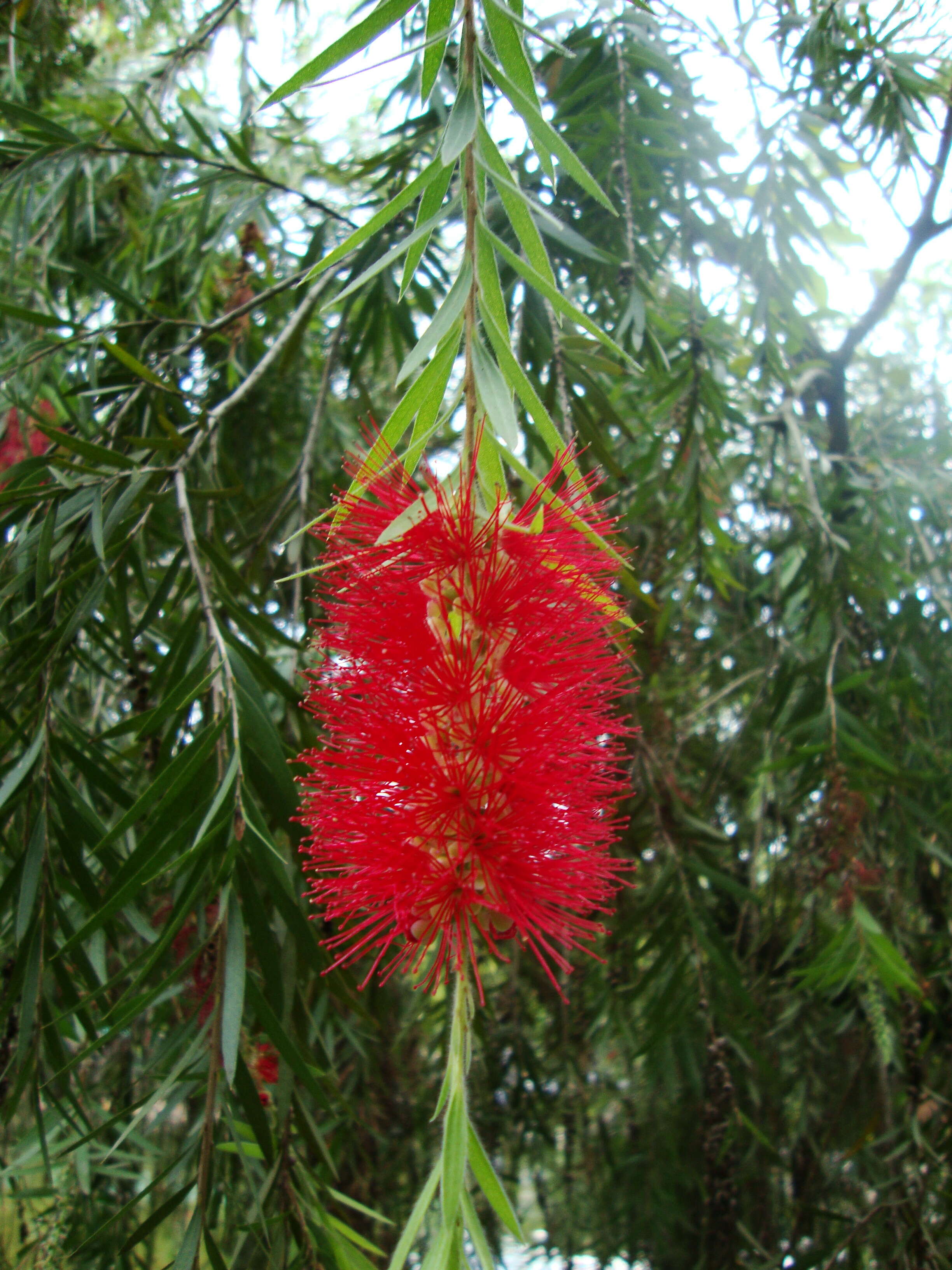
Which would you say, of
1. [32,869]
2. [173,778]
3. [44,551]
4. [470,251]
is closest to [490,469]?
[470,251]

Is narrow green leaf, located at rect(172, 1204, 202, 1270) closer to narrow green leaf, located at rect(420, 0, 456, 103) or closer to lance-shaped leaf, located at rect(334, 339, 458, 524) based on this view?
lance-shaped leaf, located at rect(334, 339, 458, 524)

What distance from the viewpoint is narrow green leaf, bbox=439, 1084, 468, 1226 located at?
0.68m

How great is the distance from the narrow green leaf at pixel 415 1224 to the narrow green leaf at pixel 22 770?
1.94ft

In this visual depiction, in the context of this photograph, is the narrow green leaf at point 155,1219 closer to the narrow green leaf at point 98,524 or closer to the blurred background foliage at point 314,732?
the blurred background foliage at point 314,732

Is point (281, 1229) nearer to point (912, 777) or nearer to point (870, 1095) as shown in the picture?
point (912, 777)

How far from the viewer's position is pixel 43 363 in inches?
53.2

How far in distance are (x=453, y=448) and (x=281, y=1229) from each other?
2175 millimetres

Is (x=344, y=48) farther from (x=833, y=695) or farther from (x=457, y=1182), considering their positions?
(x=833, y=695)

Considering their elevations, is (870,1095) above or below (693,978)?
below

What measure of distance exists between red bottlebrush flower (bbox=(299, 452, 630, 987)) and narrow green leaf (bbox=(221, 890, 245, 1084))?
9 centimetres

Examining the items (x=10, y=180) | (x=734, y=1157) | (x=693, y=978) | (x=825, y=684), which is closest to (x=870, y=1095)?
(x=734, y=1157)

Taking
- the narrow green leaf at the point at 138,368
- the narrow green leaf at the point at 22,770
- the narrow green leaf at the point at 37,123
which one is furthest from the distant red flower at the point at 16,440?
the narrow green leaf at the point at 22,770

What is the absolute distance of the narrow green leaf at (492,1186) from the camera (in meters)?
0.71

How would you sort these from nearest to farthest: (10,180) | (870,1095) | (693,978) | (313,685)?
(313,685)
(10,180)
(693,978)
(870,1095)
